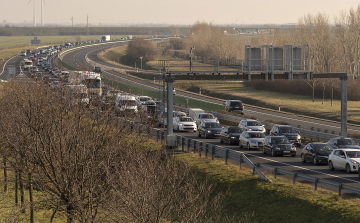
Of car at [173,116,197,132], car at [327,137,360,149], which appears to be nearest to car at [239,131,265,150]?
car at [327,137,360,149]

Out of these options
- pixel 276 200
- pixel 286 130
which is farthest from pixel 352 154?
pixel 286 130

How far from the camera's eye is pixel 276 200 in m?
A: 25.9

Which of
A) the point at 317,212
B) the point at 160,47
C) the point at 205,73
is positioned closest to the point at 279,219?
the point at 317,212

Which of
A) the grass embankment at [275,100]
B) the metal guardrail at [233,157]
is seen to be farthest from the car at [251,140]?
the grass embankment at [275,100]

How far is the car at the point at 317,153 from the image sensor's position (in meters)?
31.2

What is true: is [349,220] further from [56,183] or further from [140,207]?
[56,183]

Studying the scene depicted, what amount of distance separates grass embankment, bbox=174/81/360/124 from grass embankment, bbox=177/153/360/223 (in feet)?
119

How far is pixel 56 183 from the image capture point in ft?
69.3

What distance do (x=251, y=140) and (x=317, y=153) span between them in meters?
7.30

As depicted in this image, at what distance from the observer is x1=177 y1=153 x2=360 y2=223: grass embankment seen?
22688mm

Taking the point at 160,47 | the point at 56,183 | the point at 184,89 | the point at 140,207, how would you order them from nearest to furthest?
the point at 140,207 < the point at 56,183 < the point at 184,89 < the point at 160,47

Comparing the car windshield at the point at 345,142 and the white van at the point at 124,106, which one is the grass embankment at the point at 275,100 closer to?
the car windshield at the point at 345,142

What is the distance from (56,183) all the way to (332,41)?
281 feet

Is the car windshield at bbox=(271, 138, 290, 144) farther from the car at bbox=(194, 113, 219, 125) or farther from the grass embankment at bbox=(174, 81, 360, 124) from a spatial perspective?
the grass embankment at bbox=(174, 81, 360, 124)
